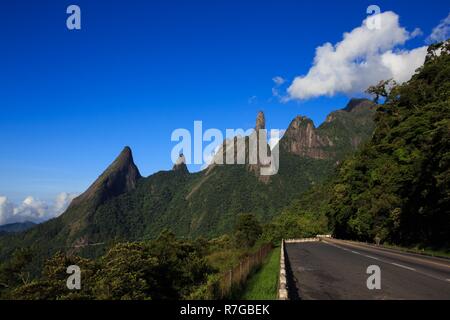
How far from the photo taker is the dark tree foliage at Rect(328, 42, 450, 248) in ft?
99.5

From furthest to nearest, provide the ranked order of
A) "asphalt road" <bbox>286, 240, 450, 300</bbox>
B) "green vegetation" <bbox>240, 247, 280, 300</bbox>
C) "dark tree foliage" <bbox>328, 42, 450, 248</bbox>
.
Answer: "dark tree foliage" <bbox>328, 42, 450, 248</bbox>
"green vegetation" <bbox>240, 247, 280, 300</bbox>
"asphalt road" <bbox>286, 240, 450, 300</bbox>

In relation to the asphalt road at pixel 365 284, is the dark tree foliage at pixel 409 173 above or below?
above

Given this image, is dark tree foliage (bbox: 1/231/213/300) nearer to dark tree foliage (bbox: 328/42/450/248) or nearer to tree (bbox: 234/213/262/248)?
dark tree foliage (bbox: 328/42/450/248)

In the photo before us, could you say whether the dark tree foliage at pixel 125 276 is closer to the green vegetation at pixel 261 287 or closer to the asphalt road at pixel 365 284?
the green vegetation at pixel 261 287

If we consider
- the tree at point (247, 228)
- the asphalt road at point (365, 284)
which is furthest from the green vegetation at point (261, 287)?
the tree at point (247, 228)

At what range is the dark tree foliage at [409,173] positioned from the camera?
30.3 meters

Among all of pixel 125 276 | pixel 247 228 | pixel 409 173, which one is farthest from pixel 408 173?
pixel 247 228

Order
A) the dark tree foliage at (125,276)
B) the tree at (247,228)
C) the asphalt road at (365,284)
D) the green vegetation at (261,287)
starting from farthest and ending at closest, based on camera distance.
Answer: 1. the tree at (247,228)
2. the dark tree foliage at (125,276)
3. the green vegetation at (261,287)
4. the asphalt road at (365,284)

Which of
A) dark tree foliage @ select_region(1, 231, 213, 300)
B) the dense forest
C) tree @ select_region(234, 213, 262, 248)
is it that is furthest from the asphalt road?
tree @ select_region(234, 213, 262, 248)

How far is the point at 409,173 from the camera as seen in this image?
3641 centimetres

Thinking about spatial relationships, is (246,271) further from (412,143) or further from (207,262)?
(412,143)

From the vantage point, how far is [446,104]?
35219 millimetres
